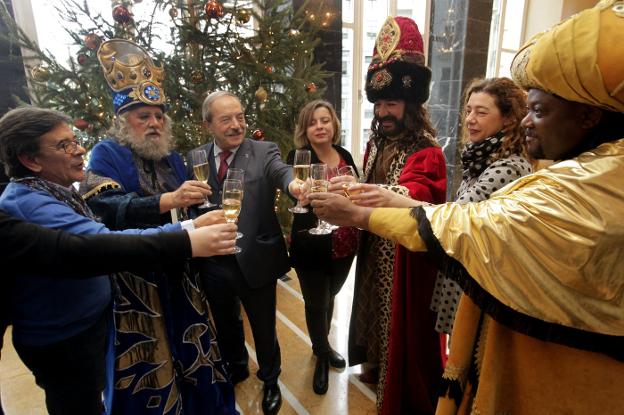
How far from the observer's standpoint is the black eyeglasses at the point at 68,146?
4.66 feet

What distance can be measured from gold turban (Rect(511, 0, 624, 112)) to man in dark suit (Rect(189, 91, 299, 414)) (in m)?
1.30

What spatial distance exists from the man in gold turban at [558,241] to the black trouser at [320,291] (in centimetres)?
130

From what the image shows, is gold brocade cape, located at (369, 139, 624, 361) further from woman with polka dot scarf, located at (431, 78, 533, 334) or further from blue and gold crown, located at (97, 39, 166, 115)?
blue and gold crown, located at (97, 39, 166, 115)

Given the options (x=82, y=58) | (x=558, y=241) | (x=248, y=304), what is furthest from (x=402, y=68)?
(x=82, y=58)

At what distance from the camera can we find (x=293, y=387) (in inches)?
93.9

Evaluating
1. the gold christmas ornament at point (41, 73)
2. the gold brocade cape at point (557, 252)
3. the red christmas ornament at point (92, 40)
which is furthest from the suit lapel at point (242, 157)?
the gold christmas ornament at point (41, 73)

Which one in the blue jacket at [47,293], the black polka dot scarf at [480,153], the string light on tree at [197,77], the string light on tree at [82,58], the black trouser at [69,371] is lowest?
the black trouser at [69,371]

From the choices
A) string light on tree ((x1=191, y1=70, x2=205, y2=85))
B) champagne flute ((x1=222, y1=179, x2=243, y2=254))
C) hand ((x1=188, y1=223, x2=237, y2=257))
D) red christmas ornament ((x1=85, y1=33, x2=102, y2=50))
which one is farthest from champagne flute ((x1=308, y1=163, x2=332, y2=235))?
red christmas ornament ((x1=85, y1=33, x2=102, y2=50))

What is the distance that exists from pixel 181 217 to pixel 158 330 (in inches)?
25.8

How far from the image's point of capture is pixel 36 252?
1.16 metres

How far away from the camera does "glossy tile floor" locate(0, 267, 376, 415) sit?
2.22 meters

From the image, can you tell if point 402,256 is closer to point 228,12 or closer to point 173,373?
point 173,373

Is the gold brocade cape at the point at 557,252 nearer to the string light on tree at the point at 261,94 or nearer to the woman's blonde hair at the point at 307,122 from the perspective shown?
the woman's blonde hair at the point at 307,122

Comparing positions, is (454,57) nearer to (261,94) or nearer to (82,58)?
(261,94)
